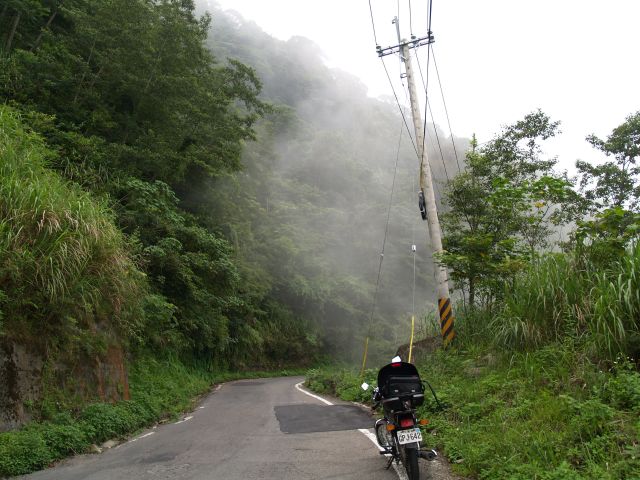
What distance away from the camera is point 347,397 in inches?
473

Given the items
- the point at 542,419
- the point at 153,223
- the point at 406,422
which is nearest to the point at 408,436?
the point at 406,422

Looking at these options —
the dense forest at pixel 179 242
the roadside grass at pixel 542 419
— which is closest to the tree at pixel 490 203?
the dense forest at pixel 179 242

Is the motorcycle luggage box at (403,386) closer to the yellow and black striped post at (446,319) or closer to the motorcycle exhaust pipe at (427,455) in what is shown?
the motorcycle exhaust pipe at (427,455)

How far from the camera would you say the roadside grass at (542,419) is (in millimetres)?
4215

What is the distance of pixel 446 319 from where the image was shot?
441 inches

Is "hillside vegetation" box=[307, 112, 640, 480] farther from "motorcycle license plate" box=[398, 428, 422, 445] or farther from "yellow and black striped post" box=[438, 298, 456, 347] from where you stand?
"motorcycle license plate" box=[398, 428, 422, 445]

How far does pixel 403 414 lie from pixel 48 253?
6.04 m

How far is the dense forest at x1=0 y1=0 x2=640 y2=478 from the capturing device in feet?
23.2

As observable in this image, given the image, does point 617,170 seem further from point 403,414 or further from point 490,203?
point 403,414

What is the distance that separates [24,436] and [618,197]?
50.9 feet

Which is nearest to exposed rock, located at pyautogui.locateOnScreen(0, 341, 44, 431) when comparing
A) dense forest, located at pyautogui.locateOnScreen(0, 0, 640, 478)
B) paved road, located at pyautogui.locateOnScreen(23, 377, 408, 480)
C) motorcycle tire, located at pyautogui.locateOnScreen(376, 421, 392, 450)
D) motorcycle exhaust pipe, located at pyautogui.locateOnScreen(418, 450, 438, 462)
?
dense forest, located at pyautogui.locateOnScreen(0, 0, 640, 478)

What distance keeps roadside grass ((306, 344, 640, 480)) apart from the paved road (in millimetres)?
1094

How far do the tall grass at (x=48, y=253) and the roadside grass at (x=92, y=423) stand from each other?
1.42 m

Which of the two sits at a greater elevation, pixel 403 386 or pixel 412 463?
pixel 403 386
